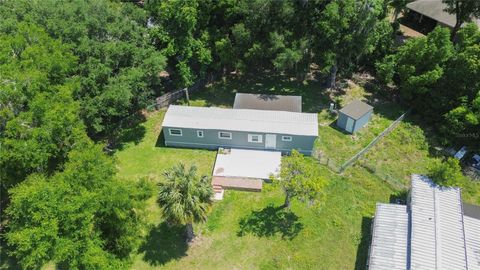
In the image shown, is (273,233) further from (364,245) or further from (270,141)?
(270,141)

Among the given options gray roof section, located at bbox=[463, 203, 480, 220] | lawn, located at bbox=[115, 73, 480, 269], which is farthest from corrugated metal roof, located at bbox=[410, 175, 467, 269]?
lawn, located at bbox=[115, 73, 480, 269]

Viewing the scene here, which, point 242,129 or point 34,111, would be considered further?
point 242,129

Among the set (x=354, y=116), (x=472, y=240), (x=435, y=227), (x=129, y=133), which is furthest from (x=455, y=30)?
(x=129, y=133)

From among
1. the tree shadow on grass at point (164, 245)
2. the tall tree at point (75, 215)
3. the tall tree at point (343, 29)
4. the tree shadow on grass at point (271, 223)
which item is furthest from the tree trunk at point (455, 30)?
the tall tree at point (75, 215)

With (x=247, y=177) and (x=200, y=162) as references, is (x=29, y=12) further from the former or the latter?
(x=247, y=177)

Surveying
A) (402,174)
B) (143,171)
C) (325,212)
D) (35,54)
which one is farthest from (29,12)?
(402,174)

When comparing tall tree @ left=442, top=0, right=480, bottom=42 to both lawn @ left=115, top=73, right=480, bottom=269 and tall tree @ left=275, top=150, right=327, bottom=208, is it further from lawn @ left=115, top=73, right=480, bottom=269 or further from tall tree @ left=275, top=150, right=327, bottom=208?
tall tree @ left=275, top=150, right=327, bottom=208
